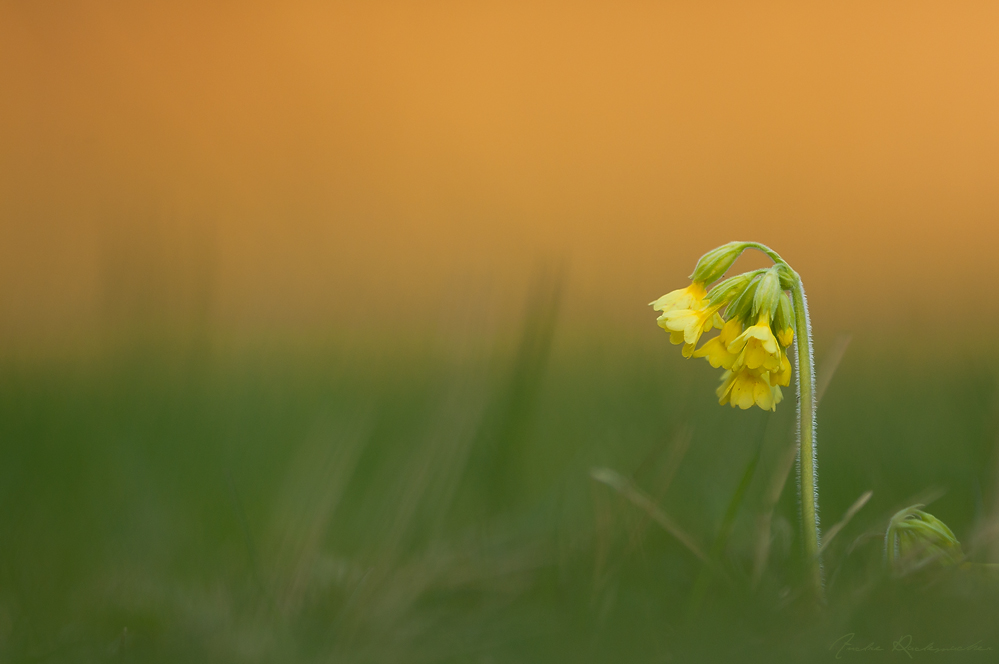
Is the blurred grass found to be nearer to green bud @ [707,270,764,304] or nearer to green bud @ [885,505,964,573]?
green bud @ [885,505,964,573]

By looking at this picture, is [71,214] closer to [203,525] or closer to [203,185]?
[203,185]

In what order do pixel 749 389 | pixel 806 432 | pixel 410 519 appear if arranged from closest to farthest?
pixel 410 519 → pixel 806 432 → pixel 749 389

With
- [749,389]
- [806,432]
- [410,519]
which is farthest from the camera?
[749,389]

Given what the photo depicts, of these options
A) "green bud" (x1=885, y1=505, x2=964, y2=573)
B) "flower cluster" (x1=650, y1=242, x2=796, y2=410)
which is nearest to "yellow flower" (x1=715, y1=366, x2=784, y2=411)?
"flower cluster" (x1=650, y1=242, x2=796, y2=410)

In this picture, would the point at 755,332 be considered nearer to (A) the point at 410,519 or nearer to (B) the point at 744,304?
(B) the point at 744,304

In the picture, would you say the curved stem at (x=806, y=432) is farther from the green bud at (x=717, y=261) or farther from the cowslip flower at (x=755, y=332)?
the green bud at (x=717, y=261)

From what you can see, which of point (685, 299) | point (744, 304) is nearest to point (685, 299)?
point (685, 299)

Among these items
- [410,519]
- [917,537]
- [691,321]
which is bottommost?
[410,519]
